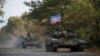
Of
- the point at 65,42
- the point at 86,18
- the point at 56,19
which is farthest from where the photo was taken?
the point at 56,19

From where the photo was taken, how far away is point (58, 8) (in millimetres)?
61281

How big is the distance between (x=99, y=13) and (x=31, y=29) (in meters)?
63.7

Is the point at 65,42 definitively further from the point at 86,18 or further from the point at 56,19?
the point at 56,19

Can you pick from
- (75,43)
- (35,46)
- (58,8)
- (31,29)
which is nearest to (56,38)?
(75,43)

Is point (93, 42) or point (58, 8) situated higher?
point (58, 8)

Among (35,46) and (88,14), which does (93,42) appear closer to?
(88,14)

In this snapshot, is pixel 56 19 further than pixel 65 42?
Yes

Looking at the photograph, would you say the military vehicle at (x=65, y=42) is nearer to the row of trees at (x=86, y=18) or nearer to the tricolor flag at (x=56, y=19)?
the row of trees at (x=86, y=18)

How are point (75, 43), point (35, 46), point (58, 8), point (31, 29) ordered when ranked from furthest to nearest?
point (31, 29) → point (58, 8) → point (35, 46) → point (75, 43)

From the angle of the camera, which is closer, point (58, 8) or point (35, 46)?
point (35, 46)

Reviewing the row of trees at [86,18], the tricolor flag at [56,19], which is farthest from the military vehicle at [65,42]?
the tricolor flag at [56,19]

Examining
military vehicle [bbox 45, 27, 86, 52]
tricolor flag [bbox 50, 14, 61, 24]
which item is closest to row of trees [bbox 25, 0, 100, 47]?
military vehicle [bbox 45, 27, 86, 52]

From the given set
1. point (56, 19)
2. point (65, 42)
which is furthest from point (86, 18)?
point (56, 19)

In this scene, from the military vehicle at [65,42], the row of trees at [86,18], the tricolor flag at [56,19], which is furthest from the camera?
the tricolor flag at [56,19]
